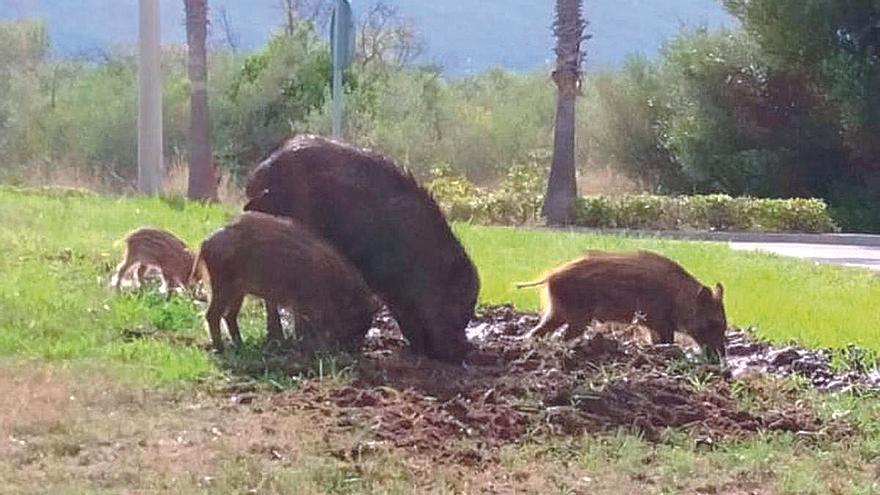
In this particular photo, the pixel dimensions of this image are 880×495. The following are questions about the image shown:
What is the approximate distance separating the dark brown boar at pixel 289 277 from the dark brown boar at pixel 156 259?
258 cm

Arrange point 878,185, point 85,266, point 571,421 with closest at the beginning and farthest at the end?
point 571,421 < point 85,266 < point 878,185

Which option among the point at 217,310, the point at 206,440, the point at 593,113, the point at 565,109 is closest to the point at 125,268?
the point at 217,310

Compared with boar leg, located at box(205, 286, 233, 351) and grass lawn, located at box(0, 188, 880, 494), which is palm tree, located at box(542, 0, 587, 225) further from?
boar leg, located at box(205, 286, 233, 351)

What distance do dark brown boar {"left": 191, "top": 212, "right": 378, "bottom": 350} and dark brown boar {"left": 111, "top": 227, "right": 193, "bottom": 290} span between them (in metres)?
2.58

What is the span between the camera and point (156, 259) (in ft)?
36.1

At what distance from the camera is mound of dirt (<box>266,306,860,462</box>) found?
261 inches

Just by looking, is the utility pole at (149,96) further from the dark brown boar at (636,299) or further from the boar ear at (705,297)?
the boar ear at (705,297)

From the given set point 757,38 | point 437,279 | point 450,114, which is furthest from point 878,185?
point 437,279

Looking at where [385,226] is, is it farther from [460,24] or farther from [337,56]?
[460,24]

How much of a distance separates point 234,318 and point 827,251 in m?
13.5

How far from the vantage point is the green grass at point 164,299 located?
848cm

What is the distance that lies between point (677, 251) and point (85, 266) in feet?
20.1

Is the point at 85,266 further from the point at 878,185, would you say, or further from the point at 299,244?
the point at 878,185

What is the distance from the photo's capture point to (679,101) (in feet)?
101
